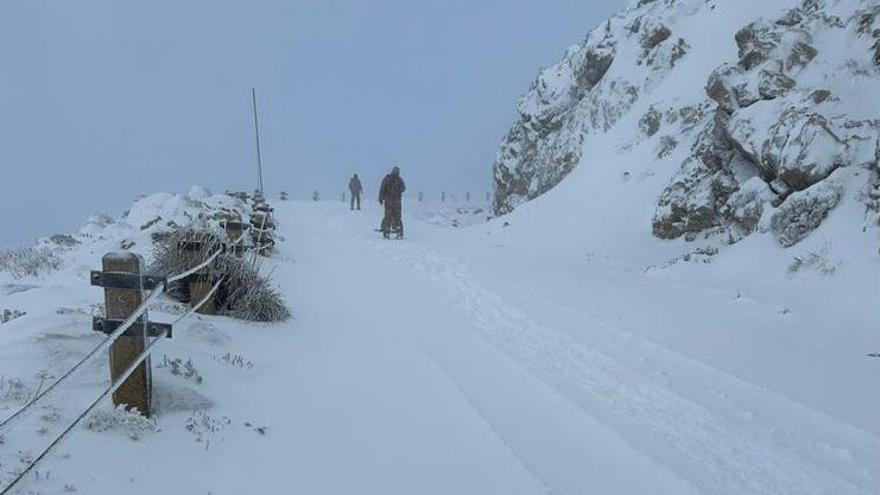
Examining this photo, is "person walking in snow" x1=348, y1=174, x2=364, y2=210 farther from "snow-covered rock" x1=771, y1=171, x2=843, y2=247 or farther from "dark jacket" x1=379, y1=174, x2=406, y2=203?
"snow-covered rock" x1=771, y1=171, x2=843, y2=247

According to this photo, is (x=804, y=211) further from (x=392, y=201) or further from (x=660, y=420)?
(x=392, y=201)

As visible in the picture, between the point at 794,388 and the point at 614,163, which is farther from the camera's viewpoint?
the point at 614,163

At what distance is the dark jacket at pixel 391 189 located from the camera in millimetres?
18312

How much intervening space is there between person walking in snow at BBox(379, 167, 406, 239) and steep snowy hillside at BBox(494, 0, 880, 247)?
4.67m

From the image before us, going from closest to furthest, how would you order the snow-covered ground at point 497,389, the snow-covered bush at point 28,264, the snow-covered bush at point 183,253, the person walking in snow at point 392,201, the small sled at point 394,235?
1. the snow-covered ground at point 497,389
2. the snow-covered bush at point 183,253
3. the snow-covered bush at point 28,264
4. the small sled at point 394,235
5. the person walking in snow at point 392,201

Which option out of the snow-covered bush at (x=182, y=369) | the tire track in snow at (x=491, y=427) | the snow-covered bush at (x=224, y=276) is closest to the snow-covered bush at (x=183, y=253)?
the snow-covered bush at (x=224, y=276)

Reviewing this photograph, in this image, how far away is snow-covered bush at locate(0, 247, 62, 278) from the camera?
11.3 metres

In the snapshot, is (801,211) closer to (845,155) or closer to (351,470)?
(845,155)

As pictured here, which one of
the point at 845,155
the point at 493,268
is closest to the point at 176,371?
the point at 493,268

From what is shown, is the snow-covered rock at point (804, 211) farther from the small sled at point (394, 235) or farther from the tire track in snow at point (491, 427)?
the small sled at point (394, 235)

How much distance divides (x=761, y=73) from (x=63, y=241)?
16.5 m

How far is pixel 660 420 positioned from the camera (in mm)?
5113

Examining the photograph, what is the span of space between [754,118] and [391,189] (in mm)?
9520

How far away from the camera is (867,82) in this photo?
10727 mm
